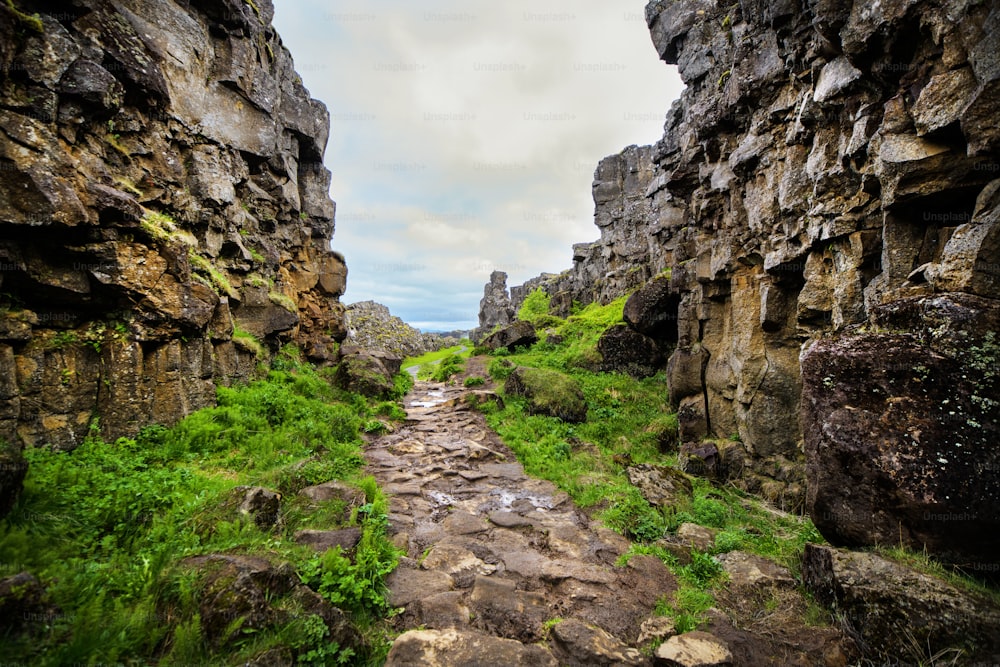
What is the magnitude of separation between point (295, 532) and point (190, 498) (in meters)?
2.00

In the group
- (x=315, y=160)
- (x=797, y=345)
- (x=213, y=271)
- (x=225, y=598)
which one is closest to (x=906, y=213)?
(x=797, y=345)

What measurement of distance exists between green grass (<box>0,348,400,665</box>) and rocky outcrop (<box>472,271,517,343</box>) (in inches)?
2205

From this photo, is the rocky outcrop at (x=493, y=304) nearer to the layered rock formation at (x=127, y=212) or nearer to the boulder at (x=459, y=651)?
the layered rock formation at (x=127, y=212)

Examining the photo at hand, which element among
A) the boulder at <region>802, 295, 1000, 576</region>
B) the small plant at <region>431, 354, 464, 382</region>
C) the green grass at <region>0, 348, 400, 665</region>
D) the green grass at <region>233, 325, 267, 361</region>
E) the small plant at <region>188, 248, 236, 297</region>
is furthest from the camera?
the small plant at <region>431, 354, 464, 382</region>

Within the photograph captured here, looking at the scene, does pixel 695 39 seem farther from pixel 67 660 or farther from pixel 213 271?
pixel 67 660

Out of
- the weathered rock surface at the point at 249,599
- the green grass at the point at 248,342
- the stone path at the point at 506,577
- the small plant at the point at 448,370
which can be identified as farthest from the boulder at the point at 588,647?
the small plant at the point at 448,370

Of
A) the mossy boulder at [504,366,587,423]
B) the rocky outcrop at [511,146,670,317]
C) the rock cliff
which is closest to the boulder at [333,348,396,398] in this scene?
the mossy boulder at [504,366,587,423]

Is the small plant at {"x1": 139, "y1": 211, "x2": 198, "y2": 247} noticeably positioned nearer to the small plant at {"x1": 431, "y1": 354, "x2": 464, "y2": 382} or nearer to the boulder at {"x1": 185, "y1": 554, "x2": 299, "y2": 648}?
the boulder at {"x1": 185, "y1": 554, "x2": 299, "y2": 648}

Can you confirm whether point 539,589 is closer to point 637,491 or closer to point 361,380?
point 637,491

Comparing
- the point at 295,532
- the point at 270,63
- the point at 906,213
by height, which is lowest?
the point at 295,532

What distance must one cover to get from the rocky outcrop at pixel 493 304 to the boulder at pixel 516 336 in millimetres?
33510

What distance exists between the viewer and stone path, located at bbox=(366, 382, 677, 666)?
4.88 meters

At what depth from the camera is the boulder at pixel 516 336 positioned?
98.7ft

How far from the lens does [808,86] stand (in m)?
9.98
